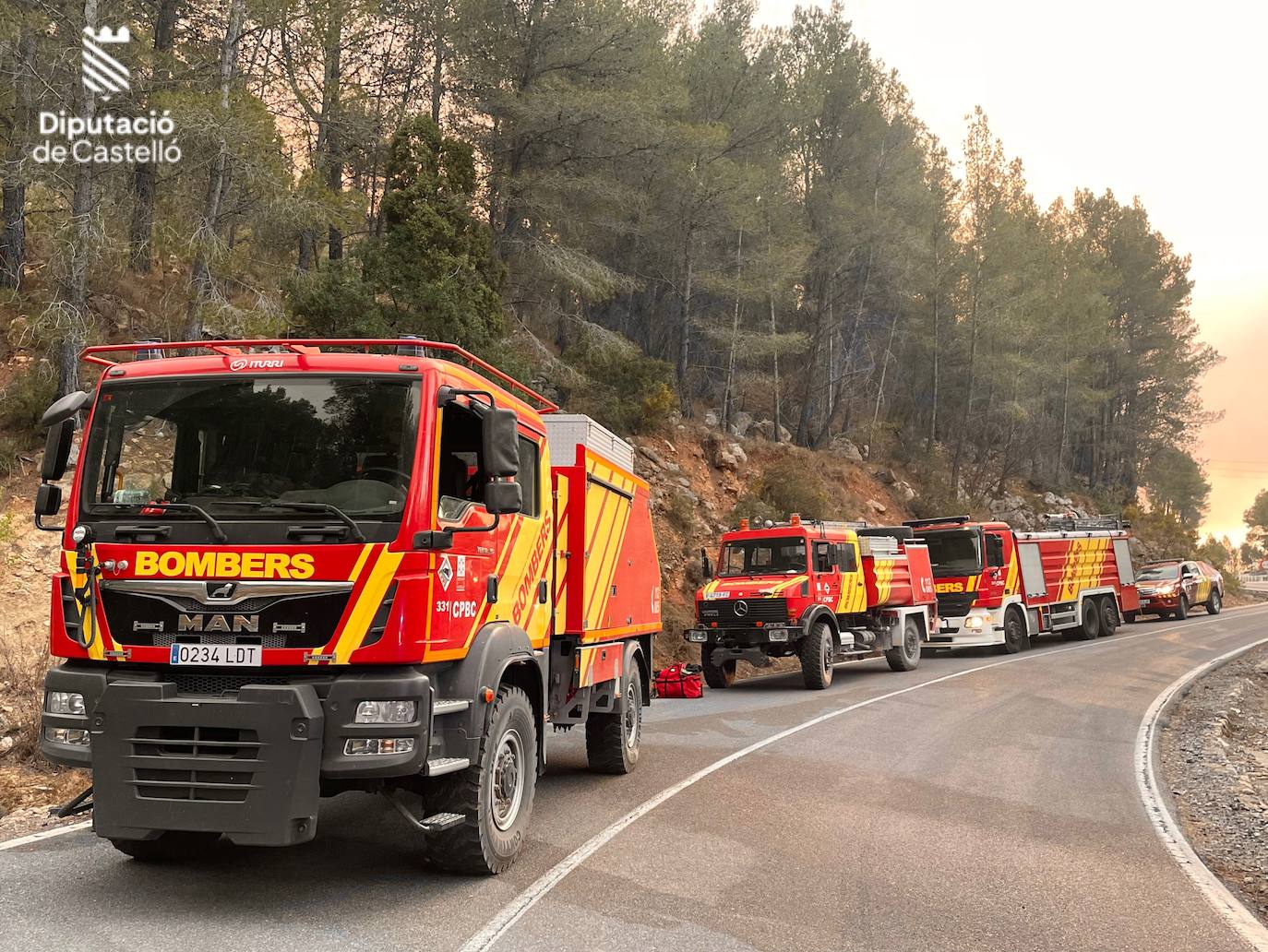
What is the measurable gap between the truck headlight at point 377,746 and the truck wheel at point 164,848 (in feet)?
4.70

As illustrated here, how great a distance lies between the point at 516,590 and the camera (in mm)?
6609

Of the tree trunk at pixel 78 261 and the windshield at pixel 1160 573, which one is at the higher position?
the tree trunk at pixel 78 261

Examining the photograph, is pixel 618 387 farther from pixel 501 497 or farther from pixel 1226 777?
pixel 501 497

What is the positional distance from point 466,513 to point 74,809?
2.62 metres

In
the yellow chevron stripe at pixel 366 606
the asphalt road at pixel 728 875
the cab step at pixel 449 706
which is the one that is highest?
the yellow chevron stripe at pixel 366 606

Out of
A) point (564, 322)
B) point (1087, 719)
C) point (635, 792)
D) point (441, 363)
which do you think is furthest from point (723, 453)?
point (441, 363)

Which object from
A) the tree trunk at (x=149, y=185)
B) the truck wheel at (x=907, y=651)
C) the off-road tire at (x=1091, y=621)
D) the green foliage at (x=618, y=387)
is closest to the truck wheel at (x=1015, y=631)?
the off-road tire at (x=1091, y=621)

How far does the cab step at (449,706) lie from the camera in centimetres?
531

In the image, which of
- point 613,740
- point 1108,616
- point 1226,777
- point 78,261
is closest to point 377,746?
point 613,740

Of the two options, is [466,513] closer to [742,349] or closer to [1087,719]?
[1087,719]

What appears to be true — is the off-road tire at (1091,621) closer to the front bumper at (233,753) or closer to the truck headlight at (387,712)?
the truck headlight at (387,712)

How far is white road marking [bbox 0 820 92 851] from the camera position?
6.39 m

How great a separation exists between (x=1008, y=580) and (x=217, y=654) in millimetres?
22467

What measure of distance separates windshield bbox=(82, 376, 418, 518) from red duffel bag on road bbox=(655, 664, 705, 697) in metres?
11.4
